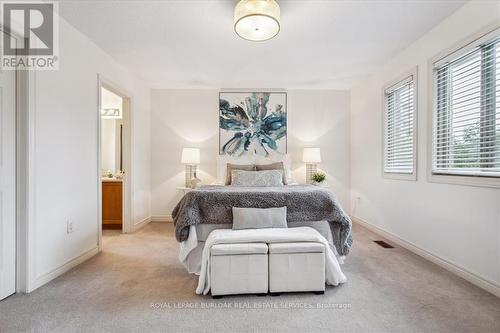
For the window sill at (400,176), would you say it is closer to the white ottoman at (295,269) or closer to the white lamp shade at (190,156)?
the white ottoman at (295,269)

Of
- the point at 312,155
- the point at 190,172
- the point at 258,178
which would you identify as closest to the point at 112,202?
the point at 190,172

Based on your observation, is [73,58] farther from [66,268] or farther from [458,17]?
[458,17]

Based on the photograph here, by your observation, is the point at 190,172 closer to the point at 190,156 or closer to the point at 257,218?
the point at 190,156

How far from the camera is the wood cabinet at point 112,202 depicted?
13.7 feet

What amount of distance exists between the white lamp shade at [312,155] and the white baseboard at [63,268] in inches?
137

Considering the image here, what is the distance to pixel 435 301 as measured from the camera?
2006 millimetres

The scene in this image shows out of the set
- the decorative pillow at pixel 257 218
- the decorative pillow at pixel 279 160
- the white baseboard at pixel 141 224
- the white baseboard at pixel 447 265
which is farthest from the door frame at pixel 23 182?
the white baseboard at pixel 447 265

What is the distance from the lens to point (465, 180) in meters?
2.40

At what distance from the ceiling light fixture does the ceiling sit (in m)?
0.23

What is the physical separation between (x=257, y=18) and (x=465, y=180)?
239cm

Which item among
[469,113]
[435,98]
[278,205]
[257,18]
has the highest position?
[257,18]

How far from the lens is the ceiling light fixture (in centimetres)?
213

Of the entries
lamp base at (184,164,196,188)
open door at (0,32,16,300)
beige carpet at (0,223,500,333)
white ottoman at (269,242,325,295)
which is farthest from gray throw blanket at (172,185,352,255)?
lamp base at (184,164,196,188)

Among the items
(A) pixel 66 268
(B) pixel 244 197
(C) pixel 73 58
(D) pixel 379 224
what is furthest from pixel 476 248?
(C) pixel 73 58
